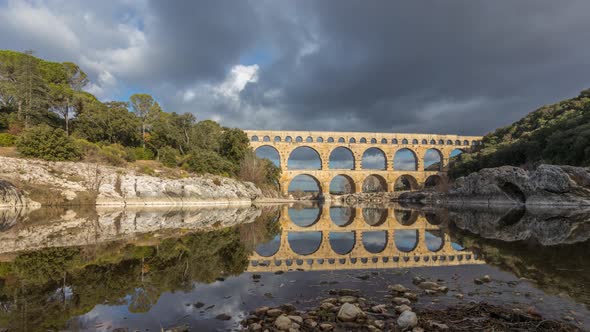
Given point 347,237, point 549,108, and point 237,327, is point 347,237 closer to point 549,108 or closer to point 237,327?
point 237,327

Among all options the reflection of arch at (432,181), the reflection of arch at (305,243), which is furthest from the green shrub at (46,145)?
the reflection of arch at (432,181)

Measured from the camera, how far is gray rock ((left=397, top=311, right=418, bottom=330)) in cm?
335

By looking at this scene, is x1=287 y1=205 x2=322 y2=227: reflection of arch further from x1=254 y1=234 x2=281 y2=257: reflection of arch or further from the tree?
the tree

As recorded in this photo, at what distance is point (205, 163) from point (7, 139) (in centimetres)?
1482

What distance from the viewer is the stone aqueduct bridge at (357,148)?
5027 cm

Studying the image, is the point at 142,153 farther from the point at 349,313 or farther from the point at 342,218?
the point at 349,313

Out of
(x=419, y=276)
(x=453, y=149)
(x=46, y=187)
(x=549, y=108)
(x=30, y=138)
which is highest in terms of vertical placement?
(x=549, y=108)

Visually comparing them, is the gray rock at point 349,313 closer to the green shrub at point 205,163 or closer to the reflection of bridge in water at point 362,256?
the reflection of bridge in water at point 362,256

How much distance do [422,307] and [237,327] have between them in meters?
2.39

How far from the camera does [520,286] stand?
4.95 meters

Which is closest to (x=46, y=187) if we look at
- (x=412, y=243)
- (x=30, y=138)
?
(x=30, y=138)

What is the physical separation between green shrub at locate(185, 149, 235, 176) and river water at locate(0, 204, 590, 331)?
1987 centimetres

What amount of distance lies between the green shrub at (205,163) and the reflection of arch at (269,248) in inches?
846

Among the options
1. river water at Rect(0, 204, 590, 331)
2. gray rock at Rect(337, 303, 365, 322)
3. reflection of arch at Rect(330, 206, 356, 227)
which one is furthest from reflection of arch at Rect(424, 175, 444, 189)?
gray rock at Rect(337, 303, 365, 322)
